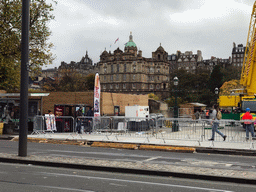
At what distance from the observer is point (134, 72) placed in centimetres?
15338

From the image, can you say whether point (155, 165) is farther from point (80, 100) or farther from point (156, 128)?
point (80, 100)

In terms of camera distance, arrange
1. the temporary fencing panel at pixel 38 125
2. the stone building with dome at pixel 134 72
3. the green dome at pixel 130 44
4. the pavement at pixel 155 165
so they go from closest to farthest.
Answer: the pavement at pixel 155 165
the temporary fencing panel at pixel 38 125
the stone building with dome at pixel 134 72
the green dome at pixel 130 44

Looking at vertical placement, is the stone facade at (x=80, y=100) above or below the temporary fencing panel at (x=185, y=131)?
above

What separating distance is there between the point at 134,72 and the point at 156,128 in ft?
447

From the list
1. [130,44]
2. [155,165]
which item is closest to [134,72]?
[130,44]

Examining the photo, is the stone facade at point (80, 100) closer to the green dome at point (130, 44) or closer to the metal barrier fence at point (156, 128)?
the metal barrier fence at point (156, 128)

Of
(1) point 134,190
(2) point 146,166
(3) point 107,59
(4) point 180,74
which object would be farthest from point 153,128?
(3) point 107,59

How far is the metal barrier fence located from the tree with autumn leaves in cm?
974

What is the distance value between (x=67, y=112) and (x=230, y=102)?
15.2 m

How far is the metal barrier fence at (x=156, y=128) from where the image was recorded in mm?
16422

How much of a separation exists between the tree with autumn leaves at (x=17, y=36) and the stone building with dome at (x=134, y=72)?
401 feet

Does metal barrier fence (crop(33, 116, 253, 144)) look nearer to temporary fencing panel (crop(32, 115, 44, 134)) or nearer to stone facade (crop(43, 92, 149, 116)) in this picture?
temporary fencing panel (crop(32, 115, 44, 134))

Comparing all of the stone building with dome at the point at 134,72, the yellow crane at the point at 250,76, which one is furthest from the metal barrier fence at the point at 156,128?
the stone building with dome at the point at 134,72

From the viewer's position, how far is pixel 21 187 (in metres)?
7.23
